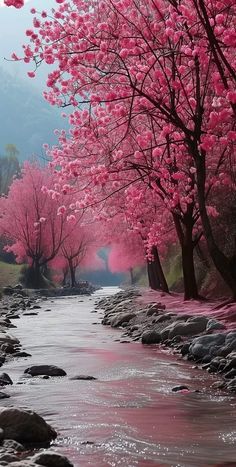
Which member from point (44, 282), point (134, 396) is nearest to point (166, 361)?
point (134, 396)

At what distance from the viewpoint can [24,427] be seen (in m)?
5.45

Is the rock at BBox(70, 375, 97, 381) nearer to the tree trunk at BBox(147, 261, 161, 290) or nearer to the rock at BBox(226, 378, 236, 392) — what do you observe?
the rock at BBox(226, 378, 236, 392)

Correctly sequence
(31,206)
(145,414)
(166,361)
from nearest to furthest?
(145,414) < (166,361) < (31,206)

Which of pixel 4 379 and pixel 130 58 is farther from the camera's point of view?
pixel 130 58

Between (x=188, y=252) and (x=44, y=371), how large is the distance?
41.7ft

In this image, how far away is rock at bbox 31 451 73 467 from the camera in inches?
180

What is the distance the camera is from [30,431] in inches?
213

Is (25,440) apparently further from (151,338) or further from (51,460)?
(151,338)

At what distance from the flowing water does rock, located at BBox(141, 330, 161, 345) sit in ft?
5.16

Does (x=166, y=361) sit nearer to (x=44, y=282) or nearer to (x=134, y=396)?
(x=134, y=396)

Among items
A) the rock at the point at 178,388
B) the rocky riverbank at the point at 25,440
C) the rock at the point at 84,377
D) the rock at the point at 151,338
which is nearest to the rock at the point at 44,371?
the rock at the point at 84,377

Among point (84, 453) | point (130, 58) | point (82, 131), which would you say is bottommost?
point (84, 453)

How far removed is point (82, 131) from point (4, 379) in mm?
9017

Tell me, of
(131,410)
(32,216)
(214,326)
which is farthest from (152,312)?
(32,216)
